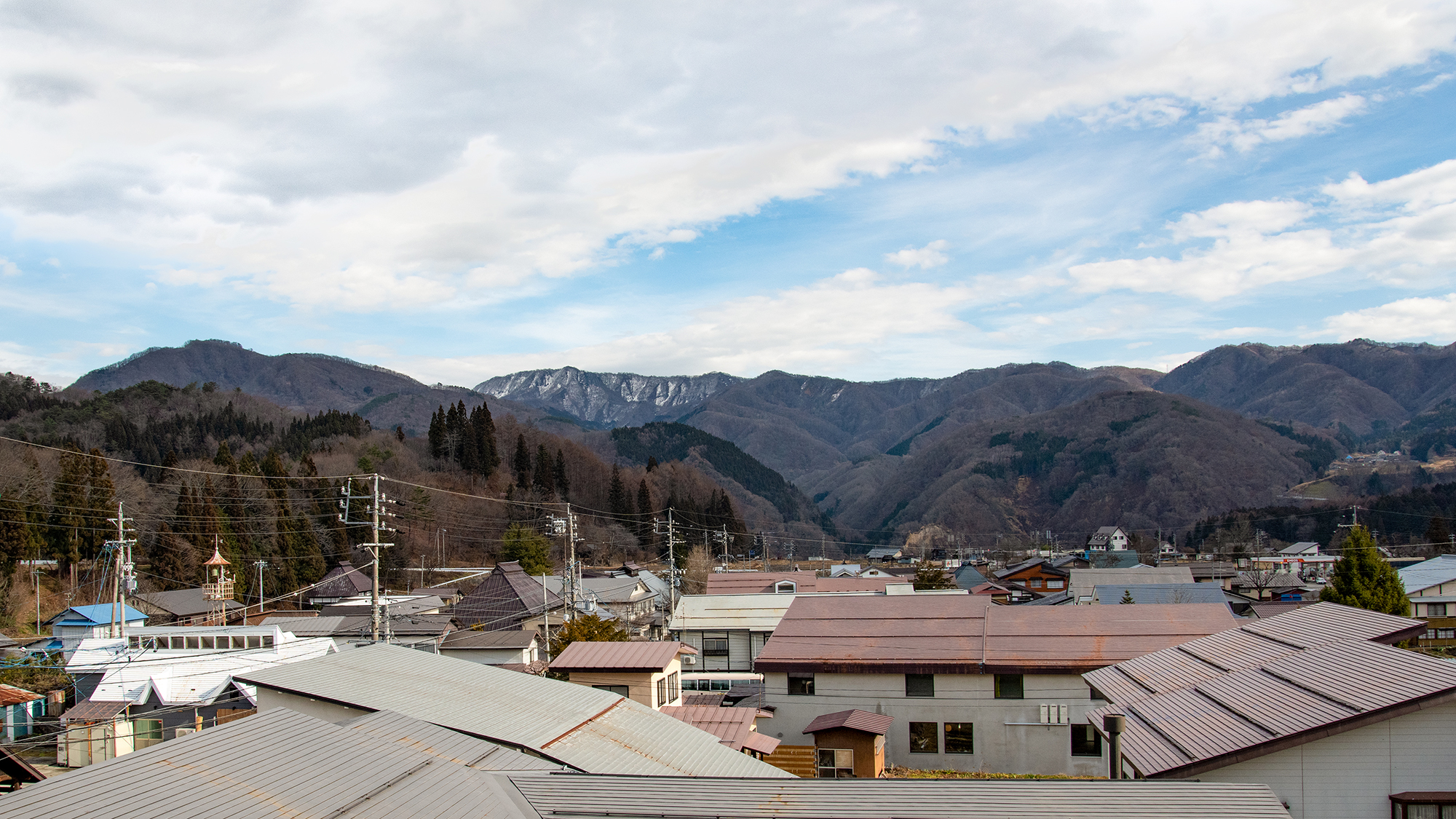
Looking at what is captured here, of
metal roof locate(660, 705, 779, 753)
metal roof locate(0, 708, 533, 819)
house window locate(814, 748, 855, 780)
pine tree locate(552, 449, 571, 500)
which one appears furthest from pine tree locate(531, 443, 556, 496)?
metal roof locate(0, 708, 533, 819)

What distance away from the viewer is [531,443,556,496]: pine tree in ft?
288

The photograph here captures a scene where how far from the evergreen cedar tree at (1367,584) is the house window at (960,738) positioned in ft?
67.1

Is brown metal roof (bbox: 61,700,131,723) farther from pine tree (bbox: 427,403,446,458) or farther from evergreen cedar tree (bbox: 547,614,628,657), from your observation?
pine tree (bbox: 427,403,446,458)

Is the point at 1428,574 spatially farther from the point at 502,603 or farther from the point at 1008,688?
the point at 502,603

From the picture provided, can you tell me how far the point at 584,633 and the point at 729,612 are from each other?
12.5 metres

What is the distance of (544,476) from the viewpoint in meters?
88.8

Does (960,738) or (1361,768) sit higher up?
(1361,768)

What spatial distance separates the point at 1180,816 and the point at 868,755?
11292 mm

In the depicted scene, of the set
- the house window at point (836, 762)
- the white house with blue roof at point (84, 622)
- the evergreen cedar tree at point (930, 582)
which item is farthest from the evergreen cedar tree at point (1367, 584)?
the white house with blue roof at point (84, 622)

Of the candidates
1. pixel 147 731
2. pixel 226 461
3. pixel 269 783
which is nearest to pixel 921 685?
pixel 269 783

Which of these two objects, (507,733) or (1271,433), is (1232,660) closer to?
(507,733)

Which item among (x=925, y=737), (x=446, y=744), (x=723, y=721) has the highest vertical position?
(x=446, y=744)

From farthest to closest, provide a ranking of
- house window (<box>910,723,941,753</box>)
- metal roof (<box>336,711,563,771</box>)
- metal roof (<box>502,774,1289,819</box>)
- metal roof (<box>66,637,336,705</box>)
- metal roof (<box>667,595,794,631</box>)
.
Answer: metal roof (<box>667,595,794,631</box>)
metal roof (<box>66,637,336,705</box>)
house window (<box>910,723,941,753</box>)
metal roof (<box>336,711,563,771</box>)
metal roof (<box>502,774,1289,819</box>)

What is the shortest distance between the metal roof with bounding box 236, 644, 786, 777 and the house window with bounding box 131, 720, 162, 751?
1562cm
